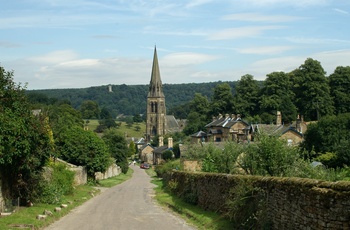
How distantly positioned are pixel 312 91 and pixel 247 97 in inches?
745

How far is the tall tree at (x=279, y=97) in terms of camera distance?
99.6m

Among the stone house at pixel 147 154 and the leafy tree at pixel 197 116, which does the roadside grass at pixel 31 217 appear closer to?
the leafy tree at pixel 197 116

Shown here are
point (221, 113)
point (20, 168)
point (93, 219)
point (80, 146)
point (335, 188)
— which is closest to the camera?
point (335, 188)

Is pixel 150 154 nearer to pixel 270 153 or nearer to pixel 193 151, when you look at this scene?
pixel 193 151

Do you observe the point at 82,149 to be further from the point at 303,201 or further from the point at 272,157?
the point at 303,201

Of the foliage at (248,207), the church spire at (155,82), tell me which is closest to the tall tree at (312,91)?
the foliage at (248,207)

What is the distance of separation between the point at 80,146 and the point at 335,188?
45720mm

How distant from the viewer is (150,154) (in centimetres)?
15962

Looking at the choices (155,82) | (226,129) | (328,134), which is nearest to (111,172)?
(226,129)

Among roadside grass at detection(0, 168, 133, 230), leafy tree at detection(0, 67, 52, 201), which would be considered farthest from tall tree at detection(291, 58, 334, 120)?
leafy tree at detection(0, 67, 52, 201)

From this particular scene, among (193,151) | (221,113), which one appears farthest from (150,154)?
(193,151)

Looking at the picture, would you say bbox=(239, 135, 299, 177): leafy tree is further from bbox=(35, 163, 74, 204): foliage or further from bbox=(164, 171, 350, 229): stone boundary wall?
bbox=(35, 163, 74, 204): foliage

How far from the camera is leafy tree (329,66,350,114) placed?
95.6 meters

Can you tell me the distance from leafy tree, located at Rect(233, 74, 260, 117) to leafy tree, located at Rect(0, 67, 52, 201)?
270ft
